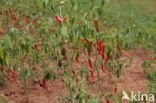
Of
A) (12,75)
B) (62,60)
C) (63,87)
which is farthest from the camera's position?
(62,60)

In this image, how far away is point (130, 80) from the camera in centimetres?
610

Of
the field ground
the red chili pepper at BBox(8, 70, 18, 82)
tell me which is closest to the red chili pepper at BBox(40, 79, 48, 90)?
the field ground

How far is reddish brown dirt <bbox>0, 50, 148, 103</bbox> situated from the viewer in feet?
16.4

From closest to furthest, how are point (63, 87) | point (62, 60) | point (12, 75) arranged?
point (12, 75), point (63, 87), point (62, 60)

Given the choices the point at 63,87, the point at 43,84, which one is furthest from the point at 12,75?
the point at 63,87

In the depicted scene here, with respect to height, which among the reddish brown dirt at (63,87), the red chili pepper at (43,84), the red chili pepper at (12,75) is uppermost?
the red chili pepper at (12,75)

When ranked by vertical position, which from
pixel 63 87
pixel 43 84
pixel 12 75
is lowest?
pixel 63 87

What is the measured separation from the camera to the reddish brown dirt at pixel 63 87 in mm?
4990

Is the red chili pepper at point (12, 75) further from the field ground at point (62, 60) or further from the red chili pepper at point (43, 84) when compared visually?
the red chili pepper at point (43, 84)

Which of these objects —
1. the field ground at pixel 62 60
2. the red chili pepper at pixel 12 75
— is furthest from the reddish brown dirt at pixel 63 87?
the red chili pepper at pixel 12 75

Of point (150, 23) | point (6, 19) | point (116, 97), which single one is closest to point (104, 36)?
point (116, 97)

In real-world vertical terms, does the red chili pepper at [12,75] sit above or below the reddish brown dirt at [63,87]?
above

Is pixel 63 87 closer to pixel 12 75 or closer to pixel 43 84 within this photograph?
pixel 43 84

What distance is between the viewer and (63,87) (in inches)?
211
